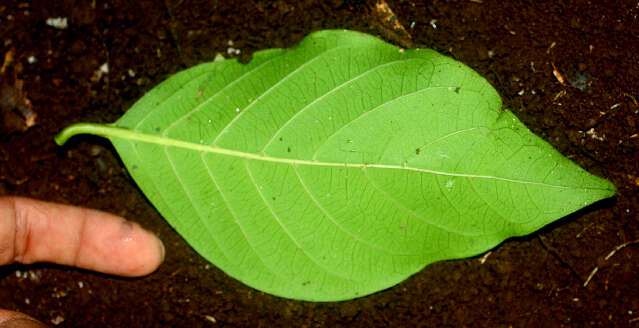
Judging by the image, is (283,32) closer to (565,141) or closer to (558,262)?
(565,141)

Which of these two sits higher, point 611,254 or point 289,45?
point 289,45

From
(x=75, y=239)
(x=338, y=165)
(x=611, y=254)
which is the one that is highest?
(x=338, y=165)

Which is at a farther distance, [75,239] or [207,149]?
[75,239]

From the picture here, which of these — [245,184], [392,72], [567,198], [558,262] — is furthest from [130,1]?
[558,262]

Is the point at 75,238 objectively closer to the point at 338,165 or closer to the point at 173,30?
the point at 173,30

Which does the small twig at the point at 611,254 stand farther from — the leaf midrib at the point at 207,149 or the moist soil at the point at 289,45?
the leaf midrib at the point at 207,149

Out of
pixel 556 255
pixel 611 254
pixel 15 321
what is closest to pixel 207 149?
pixel 15 321

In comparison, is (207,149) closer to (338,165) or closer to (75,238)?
(338,165)

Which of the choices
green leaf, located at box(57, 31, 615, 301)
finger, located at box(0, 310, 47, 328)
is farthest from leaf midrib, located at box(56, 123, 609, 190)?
finger, located at box(0, 310, 47, 328)
